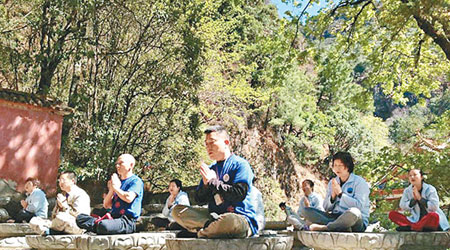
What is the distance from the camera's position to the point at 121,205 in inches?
180

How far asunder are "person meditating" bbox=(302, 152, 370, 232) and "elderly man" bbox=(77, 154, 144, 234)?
5.67ft

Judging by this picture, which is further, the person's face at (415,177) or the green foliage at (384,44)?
the green foliage at (384,44)

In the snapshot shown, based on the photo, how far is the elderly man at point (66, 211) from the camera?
4.82m

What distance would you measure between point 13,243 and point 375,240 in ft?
15.8

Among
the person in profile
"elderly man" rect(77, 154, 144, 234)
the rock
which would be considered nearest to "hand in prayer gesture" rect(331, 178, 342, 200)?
"elderly man" rect(77, 154, 144, 234)

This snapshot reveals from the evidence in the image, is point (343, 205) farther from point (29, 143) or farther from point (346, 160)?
point (29, 143)

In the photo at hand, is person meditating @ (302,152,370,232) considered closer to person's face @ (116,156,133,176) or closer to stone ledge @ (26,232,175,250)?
stone ledge @ (26,232,175,250)

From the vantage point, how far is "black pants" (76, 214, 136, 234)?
13.9 feet

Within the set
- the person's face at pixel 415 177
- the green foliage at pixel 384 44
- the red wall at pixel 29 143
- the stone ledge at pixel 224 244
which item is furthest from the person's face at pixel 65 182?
the green foliage at pixel 384 44

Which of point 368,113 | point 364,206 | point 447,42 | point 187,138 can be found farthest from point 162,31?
point 368,113

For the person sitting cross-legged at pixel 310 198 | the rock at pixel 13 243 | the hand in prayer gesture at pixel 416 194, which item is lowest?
the rock at pixel 13 243

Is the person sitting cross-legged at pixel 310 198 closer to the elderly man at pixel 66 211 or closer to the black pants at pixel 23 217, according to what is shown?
the elderly man at pixel 66 211

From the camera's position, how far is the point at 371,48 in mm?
12625

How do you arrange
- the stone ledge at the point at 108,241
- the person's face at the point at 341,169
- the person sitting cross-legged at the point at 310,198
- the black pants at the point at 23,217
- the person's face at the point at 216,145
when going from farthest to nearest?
the person sitting cross-legged at the point at 310,198 < the black pants at the point at 23,217 < the person's face at the point at 341,169 < the stone ledge at the point at 108,241 < the person's face at the point at 216,145
